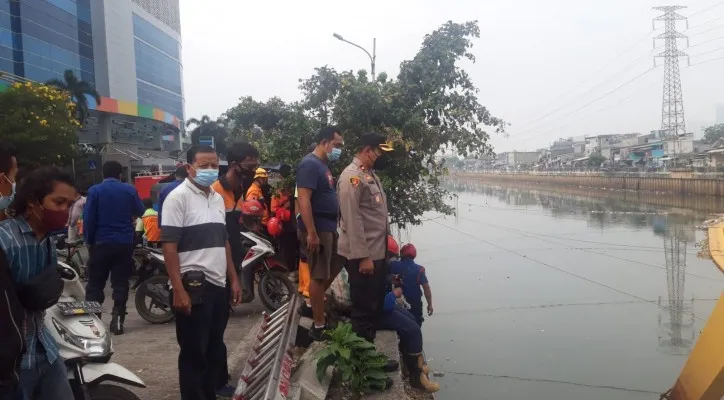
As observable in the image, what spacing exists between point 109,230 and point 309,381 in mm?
2581

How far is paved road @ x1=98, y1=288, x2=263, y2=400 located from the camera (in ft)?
13.7

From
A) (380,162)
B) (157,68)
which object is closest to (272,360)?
(380,162)

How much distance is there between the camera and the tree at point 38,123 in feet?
68.0

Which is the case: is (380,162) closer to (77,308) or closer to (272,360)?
(272,360)

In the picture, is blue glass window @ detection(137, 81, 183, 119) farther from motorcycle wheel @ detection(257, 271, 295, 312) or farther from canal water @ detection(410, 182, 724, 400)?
motorcycle wheel @ detection(257, 271, 295, 312)

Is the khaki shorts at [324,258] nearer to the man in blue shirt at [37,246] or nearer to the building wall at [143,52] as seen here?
the man in blue shirt at [37,246]

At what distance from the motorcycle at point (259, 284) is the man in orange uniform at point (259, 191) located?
316 mm

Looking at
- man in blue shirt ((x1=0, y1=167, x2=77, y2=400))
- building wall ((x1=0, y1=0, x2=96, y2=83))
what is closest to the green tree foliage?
man in blue shirt ((x1=0, y1=167, x2=77, y2=400))

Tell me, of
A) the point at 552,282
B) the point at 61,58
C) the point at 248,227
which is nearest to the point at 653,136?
the point at 61,58

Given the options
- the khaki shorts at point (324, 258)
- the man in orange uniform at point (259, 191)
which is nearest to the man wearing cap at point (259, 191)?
the man in orange uniform at point (259, 191)

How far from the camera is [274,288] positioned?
6.19 metres

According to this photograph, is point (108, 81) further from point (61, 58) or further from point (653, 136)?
point (653, 136)

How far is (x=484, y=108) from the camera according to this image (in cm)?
823

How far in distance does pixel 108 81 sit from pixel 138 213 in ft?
144
